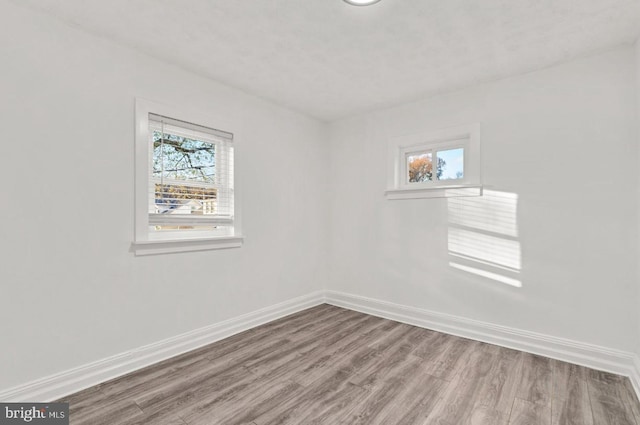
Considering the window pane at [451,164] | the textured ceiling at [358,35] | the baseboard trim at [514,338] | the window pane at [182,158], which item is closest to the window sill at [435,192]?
the window pane at [451,164]

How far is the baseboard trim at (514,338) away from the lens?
234 cm

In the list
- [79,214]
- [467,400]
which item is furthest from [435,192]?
[79,214]

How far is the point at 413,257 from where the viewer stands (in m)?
3.44

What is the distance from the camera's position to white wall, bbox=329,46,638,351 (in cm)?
237

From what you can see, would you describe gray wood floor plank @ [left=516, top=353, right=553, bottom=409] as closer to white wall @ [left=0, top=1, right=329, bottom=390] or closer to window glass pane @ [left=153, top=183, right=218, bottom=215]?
white wall @ [left=0, top=1, right=329, bottom=390]

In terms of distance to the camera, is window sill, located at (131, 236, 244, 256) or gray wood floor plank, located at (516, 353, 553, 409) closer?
gray wood floor plank, located at (516, 353, 553, 409)

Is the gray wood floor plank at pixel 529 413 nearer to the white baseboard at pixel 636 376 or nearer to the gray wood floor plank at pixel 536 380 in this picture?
the gray wood floor plank at pixel 536 380

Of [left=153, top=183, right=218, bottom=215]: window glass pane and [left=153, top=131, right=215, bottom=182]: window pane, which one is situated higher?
[left=153, top=131, right=215, bottom=182]: window pane

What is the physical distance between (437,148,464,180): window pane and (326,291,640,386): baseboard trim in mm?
1425

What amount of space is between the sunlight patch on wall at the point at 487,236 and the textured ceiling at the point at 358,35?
1.15 m

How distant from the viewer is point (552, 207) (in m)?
2.62

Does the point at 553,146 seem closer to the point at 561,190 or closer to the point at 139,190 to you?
the point at 561,190

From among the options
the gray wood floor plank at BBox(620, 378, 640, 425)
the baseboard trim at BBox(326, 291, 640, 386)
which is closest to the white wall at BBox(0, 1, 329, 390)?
the baseboard trim at BBox(326, 291, 640, 386)

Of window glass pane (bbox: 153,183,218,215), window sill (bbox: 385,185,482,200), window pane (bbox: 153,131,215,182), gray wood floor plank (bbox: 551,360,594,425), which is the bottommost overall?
gray wood floor plank (bbox: 551,360,594,425)
